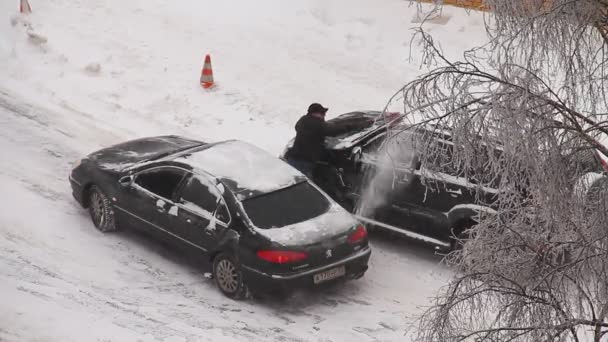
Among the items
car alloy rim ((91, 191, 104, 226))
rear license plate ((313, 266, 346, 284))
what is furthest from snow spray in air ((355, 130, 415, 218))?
car alloy rim ((91, 191, 104, 226))

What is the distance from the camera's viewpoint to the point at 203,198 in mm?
9430

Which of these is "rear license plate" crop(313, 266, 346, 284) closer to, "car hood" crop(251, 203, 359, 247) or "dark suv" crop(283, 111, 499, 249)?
"car hood" crop(251, 203, 359, 247)

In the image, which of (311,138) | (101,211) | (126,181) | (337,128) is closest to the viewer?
(126,181)

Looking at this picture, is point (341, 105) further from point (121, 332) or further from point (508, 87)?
point (508, 87)

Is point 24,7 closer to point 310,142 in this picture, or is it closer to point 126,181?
A: point 126,181

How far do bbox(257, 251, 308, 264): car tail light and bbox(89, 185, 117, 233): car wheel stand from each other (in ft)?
8.63

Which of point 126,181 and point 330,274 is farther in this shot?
point 126,181

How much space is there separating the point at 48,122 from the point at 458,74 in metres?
9.44

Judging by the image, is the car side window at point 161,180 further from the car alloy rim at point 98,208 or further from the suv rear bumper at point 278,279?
the suv rear bumper at point 278,279

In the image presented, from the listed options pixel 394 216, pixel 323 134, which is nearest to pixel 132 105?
pixel 323 134

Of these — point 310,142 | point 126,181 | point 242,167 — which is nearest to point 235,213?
point 242,167

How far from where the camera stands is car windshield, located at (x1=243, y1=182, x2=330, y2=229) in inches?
358

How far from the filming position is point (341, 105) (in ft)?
50.4

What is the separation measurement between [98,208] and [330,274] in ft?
11.4
